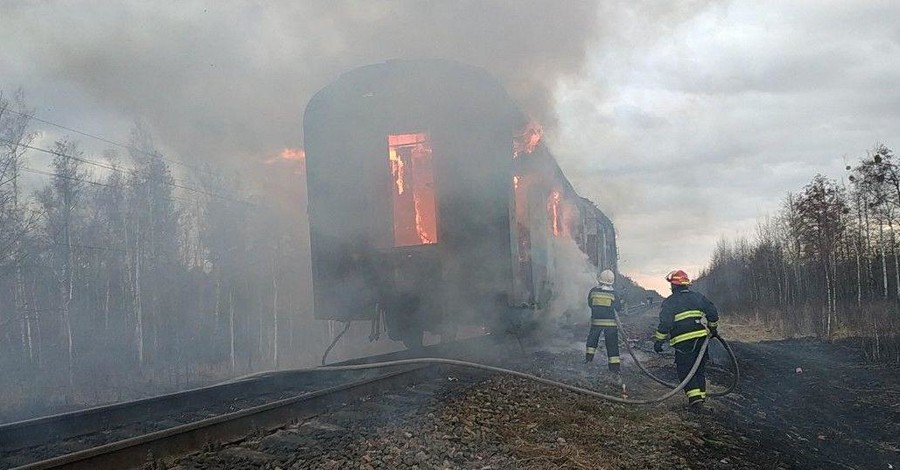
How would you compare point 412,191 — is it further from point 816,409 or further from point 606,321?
point 816,409

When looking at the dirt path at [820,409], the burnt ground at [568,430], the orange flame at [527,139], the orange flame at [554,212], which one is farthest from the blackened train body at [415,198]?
the dirt path at [820,409]

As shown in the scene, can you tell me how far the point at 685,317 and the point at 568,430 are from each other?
→ 2931mm

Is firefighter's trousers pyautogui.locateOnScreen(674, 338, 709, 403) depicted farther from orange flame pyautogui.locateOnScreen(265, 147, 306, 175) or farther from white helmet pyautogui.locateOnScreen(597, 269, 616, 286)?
orange flame pyautogui.locateOnScreen(265, 147, 306, 175)

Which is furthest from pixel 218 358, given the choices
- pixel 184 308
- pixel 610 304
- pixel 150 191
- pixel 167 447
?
pixel 167 447

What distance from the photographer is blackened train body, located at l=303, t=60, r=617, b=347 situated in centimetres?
967

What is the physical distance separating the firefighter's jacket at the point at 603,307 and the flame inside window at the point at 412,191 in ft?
8.48

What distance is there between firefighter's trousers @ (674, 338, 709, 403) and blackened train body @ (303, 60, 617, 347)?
2.70m

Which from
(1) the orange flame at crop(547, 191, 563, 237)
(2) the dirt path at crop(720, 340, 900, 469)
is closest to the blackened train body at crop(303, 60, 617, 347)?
(1) the orange flame at crop(547, 191, 563, 237)

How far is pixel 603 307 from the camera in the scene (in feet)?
31.1

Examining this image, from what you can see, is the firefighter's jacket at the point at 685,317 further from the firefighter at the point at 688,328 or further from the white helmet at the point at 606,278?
the white helmet at the point at 606,278

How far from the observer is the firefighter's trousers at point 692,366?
7.46m

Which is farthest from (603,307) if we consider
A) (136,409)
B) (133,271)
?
(133,271)

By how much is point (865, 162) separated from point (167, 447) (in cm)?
2381

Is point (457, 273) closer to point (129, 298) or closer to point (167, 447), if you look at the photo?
point (167, 447)
